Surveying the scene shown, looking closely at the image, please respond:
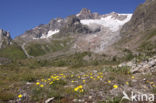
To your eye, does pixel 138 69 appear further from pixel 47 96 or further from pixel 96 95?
pixel 47 96

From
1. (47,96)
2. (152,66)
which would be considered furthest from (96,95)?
(152,66)

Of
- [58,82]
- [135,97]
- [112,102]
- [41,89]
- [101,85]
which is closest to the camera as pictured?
[112,102]

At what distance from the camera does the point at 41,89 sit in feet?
21.6

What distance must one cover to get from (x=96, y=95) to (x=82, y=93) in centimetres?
67

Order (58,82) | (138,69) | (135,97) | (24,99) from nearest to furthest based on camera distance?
(135,97), (24,99), (58,82), (138,69)

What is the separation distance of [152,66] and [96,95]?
876 centimetres

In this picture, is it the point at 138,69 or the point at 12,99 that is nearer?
the point at 12,99

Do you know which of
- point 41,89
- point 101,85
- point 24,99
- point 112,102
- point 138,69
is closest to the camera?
point 112,102

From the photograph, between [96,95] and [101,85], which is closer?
[96,95]

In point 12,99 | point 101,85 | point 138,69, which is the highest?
point 138,69

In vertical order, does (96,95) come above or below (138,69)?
below

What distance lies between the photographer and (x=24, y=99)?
18.9 feet

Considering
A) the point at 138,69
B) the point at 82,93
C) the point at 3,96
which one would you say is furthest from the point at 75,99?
the point at 138,69

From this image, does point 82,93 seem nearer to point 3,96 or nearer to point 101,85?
point 101,85
